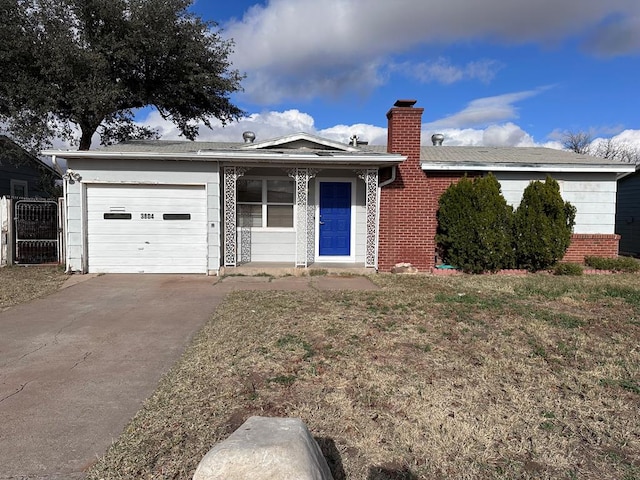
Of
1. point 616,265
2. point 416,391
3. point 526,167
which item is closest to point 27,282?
point 416,391

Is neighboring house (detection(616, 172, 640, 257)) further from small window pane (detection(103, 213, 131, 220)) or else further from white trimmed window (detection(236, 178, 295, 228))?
small window pane (detection(103, 213, 131, 220))

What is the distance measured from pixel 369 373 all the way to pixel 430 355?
0.88 m

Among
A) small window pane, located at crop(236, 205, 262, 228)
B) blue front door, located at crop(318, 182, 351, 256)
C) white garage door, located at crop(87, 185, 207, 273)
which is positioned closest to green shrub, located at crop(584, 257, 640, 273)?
blue front door, located at crop(318, 182, 351, 256)

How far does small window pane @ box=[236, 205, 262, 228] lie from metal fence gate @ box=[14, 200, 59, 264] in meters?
4.77

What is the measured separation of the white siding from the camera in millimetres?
11102

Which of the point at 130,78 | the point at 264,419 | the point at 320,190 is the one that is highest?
the point at 130,78

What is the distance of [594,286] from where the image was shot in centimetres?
861

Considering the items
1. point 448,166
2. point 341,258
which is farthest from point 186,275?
point 448,166

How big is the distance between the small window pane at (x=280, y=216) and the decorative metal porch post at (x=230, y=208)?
124 centimetres

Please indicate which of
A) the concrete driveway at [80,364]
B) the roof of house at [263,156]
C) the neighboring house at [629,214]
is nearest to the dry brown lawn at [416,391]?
the concrete driveway at [80,364]

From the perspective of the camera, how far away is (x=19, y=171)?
17672 millimetres

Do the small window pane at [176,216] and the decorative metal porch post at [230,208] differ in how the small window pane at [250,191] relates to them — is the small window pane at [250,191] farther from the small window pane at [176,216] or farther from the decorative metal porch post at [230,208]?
the small window pane at [176,216]

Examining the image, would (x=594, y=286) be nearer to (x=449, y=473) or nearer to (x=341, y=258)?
(x=341, y=258)

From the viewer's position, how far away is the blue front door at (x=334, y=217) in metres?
11.0
